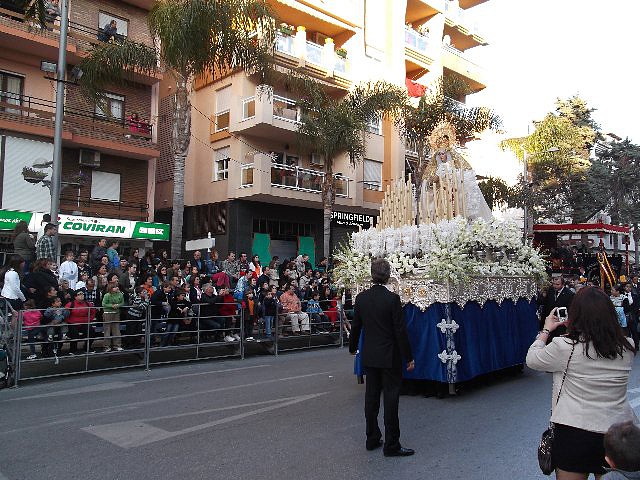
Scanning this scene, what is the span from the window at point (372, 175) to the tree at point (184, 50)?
10.7m

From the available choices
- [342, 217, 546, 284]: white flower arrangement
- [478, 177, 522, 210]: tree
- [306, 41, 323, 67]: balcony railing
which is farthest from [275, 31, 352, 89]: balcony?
[342, 217, 546, 284]: white flower arrangement

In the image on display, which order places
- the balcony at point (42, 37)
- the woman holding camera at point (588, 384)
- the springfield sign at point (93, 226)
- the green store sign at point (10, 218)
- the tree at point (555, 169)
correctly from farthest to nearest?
the tree at point (555, 169)
the balcony at point (42, 37)
the springfield sign at point (93, 226)
the green store sign at point (10, 218)
the woman holding camera at point (588, 384)

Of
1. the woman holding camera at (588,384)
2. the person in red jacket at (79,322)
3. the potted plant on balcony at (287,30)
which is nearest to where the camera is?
the woman holding camera at (588,384)

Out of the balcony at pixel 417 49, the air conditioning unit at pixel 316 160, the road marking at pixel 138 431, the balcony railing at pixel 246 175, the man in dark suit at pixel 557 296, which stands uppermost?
the balcony at pixel 417 49

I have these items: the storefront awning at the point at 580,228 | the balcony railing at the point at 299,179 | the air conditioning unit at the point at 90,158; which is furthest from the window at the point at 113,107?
the storefront awning at the point at 580,228

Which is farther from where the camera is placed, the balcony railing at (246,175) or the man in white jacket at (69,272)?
the balcony railing at (246,175)

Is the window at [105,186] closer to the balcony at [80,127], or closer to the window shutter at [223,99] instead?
the balcony at [80,127]

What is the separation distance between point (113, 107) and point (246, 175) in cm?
588

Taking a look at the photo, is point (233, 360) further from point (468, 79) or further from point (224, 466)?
point (468, 79)

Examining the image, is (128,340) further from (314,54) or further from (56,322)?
(314,54)

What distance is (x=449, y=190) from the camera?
9.07 m

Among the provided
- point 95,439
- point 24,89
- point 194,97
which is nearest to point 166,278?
point 95,439

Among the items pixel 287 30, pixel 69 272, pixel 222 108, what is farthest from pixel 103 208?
pixel 287 30

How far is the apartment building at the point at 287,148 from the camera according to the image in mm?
24031
